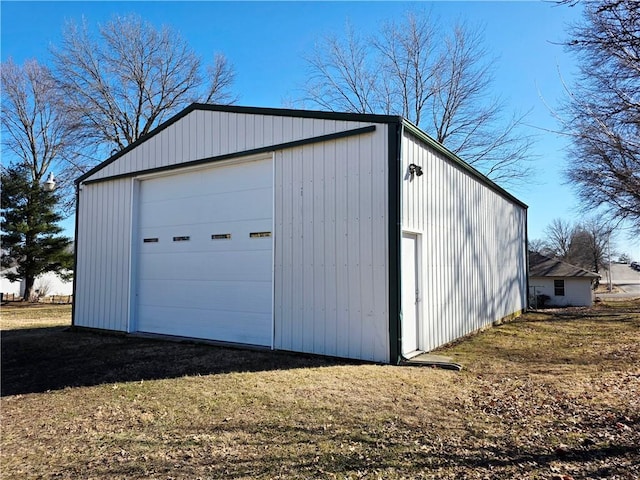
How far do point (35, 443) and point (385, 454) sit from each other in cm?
313

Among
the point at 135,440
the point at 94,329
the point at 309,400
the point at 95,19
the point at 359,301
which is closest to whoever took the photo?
the point at 135,440

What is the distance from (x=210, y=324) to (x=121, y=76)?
20209mm

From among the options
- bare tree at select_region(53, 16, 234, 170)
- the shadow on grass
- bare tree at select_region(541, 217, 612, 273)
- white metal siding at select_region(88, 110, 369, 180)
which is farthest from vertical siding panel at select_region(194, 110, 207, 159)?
bare tree at select_region(541, 217, 612, 273)

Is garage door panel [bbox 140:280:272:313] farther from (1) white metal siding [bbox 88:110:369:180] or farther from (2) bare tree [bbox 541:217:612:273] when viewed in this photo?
(2) bare tree [bbox 541:217:612:273]

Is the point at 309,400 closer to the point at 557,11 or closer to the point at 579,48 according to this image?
the point at 579,48

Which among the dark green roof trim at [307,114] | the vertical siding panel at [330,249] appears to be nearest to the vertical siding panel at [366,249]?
the dark green roof trim at [307,114]

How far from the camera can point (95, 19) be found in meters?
23.6

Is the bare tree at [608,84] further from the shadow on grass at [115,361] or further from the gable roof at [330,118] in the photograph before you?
the shadow on grass at [115,361]

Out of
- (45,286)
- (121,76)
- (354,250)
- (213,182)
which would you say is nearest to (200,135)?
(213,182)

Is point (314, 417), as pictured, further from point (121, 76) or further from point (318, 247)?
point (121, 76)

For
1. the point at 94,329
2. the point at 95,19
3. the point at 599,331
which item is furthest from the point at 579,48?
the point at 95,19

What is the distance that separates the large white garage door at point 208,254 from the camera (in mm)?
8766

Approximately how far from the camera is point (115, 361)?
7.50 meters

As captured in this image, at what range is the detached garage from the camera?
7.28 m
